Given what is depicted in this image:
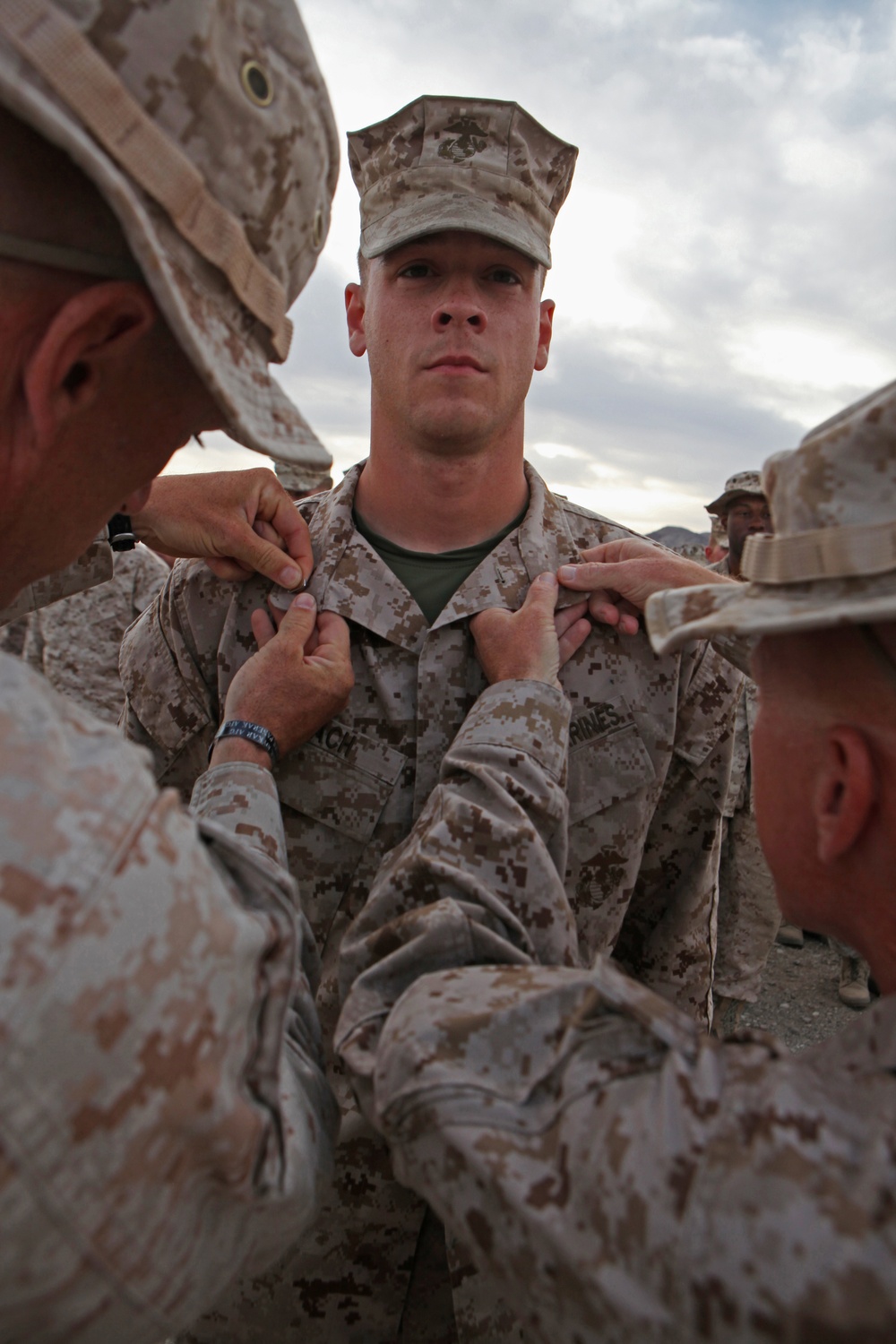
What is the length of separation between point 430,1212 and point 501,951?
1.09m

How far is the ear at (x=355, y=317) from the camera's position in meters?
2.85

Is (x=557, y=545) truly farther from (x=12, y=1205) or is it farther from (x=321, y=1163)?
(x=12, y=1205)

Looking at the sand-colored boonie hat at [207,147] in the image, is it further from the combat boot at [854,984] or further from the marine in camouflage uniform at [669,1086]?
the combat boot at [854,984]

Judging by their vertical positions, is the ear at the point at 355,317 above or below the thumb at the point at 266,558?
above

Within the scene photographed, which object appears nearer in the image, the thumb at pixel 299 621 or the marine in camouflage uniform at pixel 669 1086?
the marine in camouflage uniform at pixel 669 1086

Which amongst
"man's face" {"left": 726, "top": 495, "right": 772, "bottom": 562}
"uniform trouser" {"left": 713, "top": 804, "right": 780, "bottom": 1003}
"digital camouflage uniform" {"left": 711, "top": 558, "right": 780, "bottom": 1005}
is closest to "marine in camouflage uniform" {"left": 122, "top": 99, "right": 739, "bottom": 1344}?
"digital camouflage uniform" {"left": 711, "top": 558, "right": 780, "bottom": 1005}

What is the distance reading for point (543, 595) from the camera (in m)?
2.41

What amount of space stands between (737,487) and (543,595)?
22.2ft

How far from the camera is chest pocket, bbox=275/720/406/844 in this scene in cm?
237

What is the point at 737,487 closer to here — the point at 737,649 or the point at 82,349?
the point at 737,649

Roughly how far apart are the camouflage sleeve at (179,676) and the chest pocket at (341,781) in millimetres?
348

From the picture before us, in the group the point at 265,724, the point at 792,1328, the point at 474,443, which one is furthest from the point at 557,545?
the point at 792,1328

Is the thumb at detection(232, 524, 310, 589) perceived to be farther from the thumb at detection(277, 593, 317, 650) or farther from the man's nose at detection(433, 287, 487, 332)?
the man's nose at detection(433, 287, 487, 332)

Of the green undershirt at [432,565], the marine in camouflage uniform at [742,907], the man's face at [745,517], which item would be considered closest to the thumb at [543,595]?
the green undershirt at [432,565]
